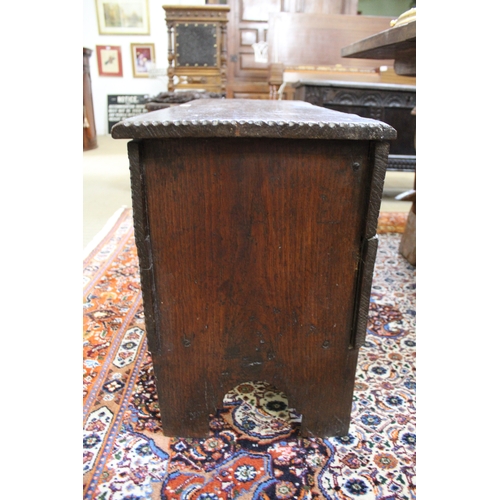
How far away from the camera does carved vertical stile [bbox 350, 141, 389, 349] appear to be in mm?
799

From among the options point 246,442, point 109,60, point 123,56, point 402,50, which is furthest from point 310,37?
point 246,442

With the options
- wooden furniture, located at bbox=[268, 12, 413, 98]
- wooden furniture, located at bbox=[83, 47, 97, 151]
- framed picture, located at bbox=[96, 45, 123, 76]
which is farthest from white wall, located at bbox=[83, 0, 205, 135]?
wooden furniture, located at bbox=[268, 12, 413, 98]

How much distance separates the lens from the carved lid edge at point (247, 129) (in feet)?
2.46

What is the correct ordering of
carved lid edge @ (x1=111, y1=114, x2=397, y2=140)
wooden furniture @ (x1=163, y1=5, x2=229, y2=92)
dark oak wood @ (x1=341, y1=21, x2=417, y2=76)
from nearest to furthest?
carved lid edge @ (x1=111, y1=114, x2=397, y2=140), dark oak wood @ (x1=341, y1=21, x2=417, y2=76), wooden furniture @ (x1=163, y1=5, x2=229, y2=92)

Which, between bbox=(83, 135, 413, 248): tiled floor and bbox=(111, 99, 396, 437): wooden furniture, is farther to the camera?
A: bbox=(83, 135, 413, 248): tiled floor

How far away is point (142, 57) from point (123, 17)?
2.09ft

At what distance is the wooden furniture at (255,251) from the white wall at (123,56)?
640 cm

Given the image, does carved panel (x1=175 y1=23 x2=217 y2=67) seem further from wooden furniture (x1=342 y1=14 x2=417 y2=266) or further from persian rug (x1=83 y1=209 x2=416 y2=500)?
persian rug (x1=83 y1=209 x2=416 y2=500)

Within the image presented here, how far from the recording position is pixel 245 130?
2.46 feet

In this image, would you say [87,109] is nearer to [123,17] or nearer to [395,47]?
[123,17]

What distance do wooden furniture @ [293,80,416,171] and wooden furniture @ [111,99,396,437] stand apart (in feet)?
8.00

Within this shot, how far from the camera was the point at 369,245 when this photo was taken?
2.81 ft

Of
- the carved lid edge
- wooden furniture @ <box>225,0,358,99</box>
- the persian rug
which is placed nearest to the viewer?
the carved lid edge
